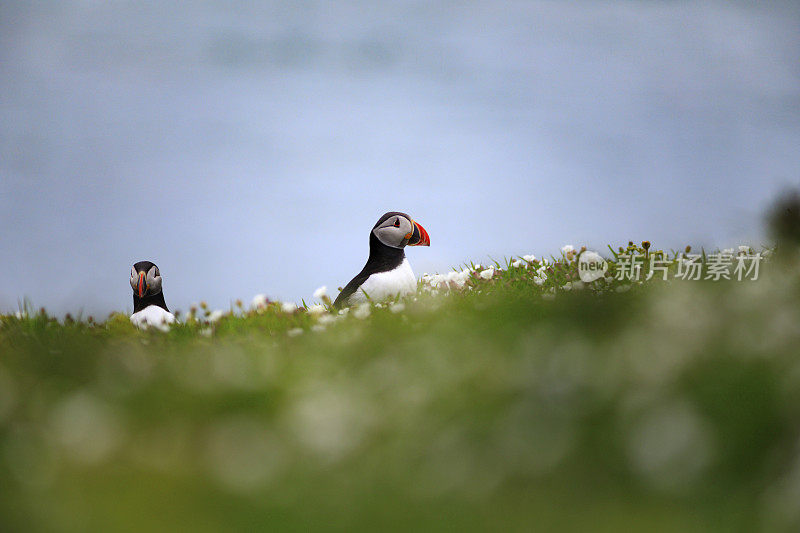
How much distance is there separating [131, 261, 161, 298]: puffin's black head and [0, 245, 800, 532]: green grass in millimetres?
5651

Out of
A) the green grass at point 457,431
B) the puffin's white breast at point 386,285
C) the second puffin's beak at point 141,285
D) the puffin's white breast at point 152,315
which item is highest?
the second puffin's beak at point 141,285

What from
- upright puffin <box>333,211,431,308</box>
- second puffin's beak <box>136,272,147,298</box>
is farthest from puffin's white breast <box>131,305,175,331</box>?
upright puffin <box>333,211,431,308</box>

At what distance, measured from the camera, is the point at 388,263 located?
1052cm

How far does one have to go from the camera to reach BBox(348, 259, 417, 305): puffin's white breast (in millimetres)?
9977

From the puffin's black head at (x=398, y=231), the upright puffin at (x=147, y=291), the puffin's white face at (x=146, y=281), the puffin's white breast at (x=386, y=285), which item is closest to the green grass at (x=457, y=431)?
the puffin's white breast at (x=386, y=285)

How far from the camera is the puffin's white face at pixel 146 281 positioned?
36.2 feet

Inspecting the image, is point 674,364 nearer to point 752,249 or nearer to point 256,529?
point 256,529

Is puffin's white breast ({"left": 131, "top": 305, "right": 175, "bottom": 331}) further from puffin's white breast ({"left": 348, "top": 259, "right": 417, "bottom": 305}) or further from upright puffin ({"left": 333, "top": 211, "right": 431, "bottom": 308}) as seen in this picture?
puffin's white breast ({"left": 348, "top": 259, "right": 417, "bottom": 305})

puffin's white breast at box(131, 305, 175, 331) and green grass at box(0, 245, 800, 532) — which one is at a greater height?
puffin's white breast at box(131, 305, 175, 331)

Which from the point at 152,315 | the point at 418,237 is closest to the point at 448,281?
the point at 418,237

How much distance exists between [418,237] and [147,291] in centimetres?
467

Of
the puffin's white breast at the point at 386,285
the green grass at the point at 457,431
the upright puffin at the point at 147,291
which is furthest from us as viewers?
the upright puffin at the point at 147,291

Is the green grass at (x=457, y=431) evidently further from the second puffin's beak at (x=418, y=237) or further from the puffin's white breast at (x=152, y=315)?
the second puffin's beak at (x=418, y=237)

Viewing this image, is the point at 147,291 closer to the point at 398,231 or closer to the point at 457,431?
the point at 398,231
